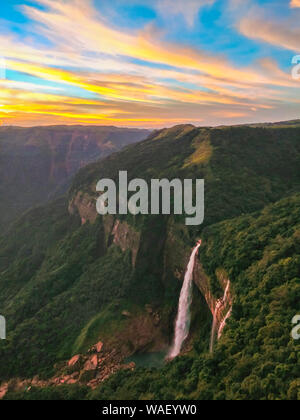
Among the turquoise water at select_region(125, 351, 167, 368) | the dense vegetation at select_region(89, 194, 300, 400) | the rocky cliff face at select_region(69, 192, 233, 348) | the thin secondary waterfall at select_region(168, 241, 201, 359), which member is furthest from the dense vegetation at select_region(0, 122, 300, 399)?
the turquoise water at select_region(125, 351, 167, 368)

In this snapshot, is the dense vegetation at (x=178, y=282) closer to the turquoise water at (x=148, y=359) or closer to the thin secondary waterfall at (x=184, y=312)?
the thin secondary waterfall at (x=184, y=312)

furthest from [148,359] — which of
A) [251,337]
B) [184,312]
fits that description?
[251,337]

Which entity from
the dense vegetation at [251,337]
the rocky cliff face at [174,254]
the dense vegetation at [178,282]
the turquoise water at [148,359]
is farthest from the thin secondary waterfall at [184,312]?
the dense vegetation at [251,337]

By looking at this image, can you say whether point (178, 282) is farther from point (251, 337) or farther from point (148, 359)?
point (251, 337)

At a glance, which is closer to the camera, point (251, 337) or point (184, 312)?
point (251, 337)
